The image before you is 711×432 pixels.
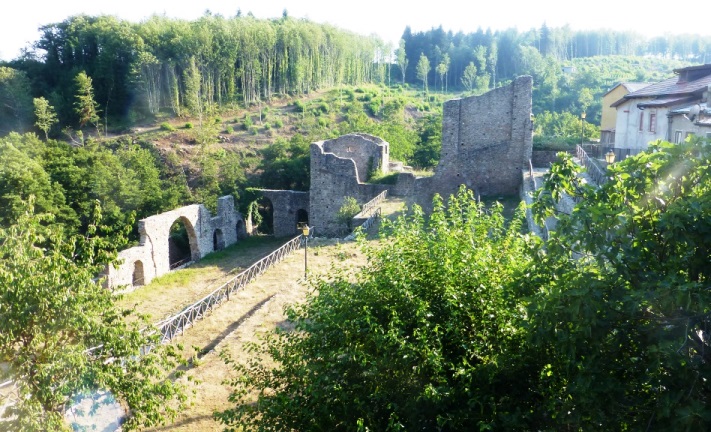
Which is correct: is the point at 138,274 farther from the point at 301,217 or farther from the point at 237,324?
the point at 301,217

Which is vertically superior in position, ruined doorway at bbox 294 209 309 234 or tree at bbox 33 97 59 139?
tree at bbox 33 97 59 139

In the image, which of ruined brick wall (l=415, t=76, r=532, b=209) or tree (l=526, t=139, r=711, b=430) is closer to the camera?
tree (l=526, t=139, r=711, b=430)

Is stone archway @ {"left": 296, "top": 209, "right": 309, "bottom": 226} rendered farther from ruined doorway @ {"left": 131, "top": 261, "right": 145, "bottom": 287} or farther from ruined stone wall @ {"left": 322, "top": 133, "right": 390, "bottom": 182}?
ruined doorway @ {"left": 131, "top": 261, "right": 145, "bottom": 287}

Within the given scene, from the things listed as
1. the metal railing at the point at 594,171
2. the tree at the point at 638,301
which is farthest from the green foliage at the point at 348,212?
the tree at the point at 638,301

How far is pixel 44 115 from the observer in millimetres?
52875

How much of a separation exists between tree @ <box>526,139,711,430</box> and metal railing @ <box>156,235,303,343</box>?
11.7 metres

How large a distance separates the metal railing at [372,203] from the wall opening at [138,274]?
10.2 metres

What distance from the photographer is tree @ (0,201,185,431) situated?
7121 millimetres

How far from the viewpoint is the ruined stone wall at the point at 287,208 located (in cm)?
3409

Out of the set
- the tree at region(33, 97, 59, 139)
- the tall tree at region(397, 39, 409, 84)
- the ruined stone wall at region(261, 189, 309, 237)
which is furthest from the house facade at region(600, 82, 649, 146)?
the tall tree at region(397, 39, 409, 84)

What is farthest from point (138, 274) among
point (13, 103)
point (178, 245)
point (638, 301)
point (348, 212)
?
point (13, 103)

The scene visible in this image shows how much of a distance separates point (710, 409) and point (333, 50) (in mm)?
75805

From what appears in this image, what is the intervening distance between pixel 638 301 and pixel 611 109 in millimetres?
32586

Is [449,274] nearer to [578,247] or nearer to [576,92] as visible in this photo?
[578,247]
